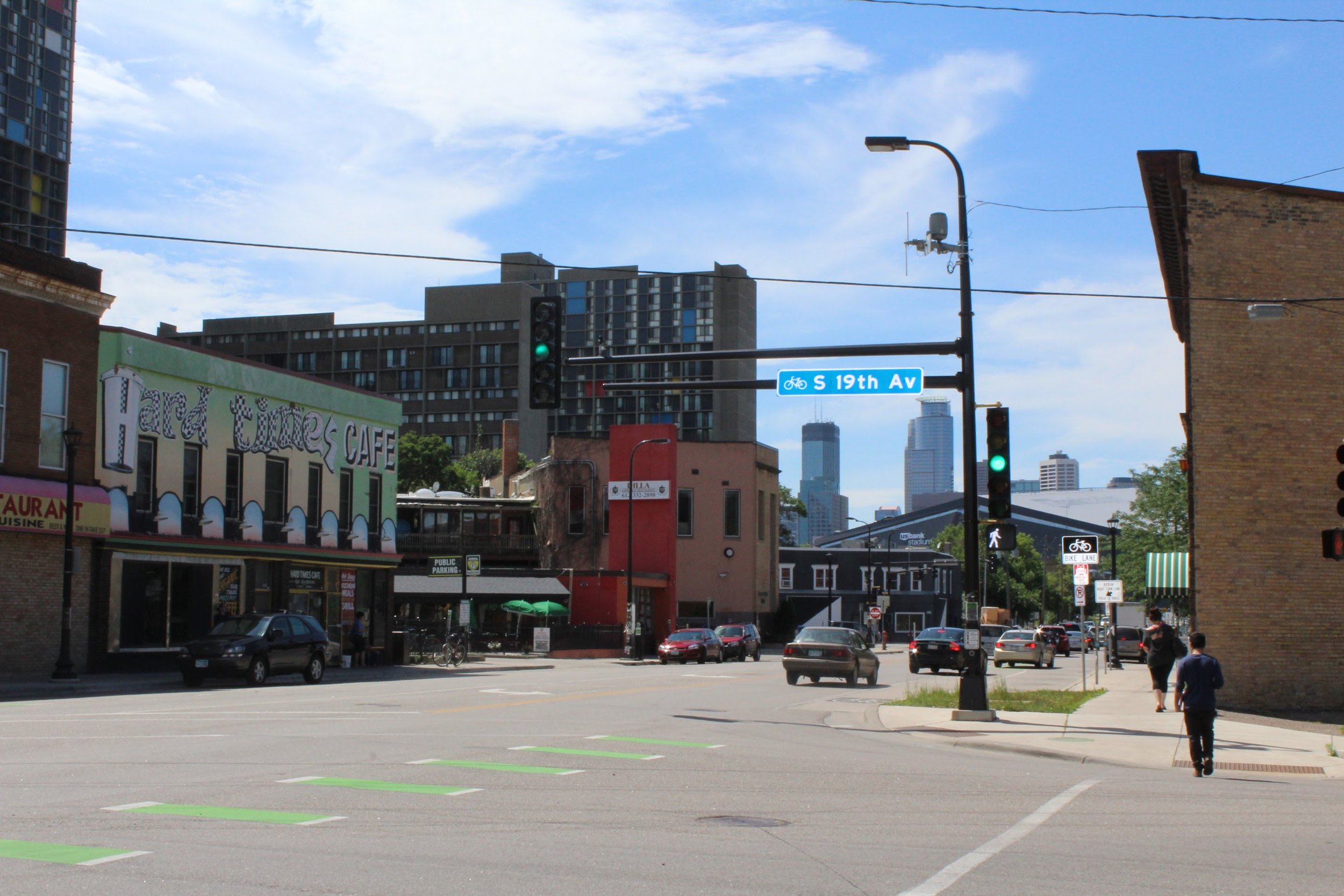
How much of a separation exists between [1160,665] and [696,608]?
46400 millimetres

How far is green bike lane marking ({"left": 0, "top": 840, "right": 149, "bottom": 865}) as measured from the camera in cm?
811

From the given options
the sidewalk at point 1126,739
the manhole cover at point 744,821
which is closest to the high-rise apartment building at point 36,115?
the sidewalk at point 1126,739

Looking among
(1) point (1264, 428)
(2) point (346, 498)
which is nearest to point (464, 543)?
(2) point (346, 498)

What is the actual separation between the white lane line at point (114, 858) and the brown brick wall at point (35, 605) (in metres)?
23.3

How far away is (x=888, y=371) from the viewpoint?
2030cm

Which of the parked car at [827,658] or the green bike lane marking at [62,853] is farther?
the parked car at [827,658]

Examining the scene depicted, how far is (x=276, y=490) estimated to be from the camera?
129 feet

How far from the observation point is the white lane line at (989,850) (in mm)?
7988

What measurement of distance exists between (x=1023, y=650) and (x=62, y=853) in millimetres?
45801

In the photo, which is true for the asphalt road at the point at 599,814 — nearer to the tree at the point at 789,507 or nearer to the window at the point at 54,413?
the window at the point at 54,413

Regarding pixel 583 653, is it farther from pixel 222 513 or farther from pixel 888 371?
pixel 888 371

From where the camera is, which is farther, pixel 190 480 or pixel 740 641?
pixel 740 641

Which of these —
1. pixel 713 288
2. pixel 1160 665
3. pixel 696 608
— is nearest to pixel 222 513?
pixel 1160 665

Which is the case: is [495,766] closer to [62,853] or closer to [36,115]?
[62,853]
